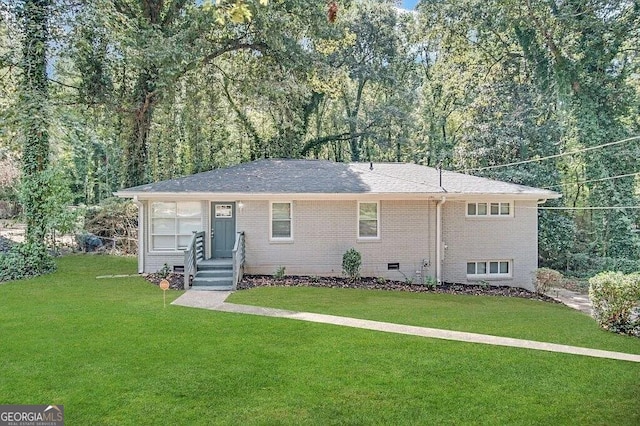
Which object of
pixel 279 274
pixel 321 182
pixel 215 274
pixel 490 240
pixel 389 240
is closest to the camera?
pixel 215 274

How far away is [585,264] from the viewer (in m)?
21.7

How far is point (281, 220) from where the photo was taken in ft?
49.1

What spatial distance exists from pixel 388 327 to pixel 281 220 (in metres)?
7.04

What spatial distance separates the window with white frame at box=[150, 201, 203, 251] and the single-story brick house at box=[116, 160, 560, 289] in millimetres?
34

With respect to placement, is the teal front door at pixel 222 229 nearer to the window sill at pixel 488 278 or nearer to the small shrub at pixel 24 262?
the small shrub at pixel 24 262

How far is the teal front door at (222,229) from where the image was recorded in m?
14.9

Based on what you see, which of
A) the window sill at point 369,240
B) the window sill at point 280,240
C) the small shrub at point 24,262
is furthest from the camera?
the window sill at point 369,240

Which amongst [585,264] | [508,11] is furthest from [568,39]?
[585,264]

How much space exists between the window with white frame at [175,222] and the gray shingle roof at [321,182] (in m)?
0.70

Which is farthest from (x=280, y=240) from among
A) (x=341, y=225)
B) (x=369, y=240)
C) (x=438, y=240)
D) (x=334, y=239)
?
(x=438, y=240)

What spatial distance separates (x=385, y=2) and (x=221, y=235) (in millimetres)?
20554

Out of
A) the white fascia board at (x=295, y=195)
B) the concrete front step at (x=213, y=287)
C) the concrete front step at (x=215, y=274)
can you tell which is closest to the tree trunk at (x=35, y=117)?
the white fascia board at (x=295, y=195)

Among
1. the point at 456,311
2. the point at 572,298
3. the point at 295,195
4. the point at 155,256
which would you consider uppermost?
the point at 295,195

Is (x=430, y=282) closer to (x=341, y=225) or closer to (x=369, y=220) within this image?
(x=369, y=220)
